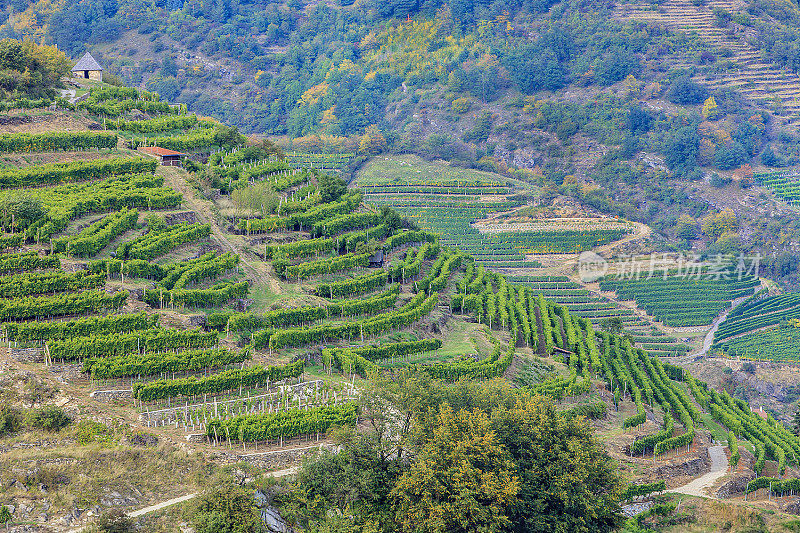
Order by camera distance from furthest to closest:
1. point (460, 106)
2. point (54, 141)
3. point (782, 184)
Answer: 1. point (460, 106)
2. point (782, 184)
3. point (54, 141)

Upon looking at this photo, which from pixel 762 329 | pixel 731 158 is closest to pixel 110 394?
pixel 762 329

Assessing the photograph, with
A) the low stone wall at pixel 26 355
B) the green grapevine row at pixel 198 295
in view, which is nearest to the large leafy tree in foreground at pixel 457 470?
the low stone wall at pixel 26 355

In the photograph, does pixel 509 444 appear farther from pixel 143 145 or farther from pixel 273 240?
pixel 143 145

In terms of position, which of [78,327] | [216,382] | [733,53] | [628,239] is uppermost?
[733,53]

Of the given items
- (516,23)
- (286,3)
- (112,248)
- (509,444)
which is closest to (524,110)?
(516,23)

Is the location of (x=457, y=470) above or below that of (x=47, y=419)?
below
